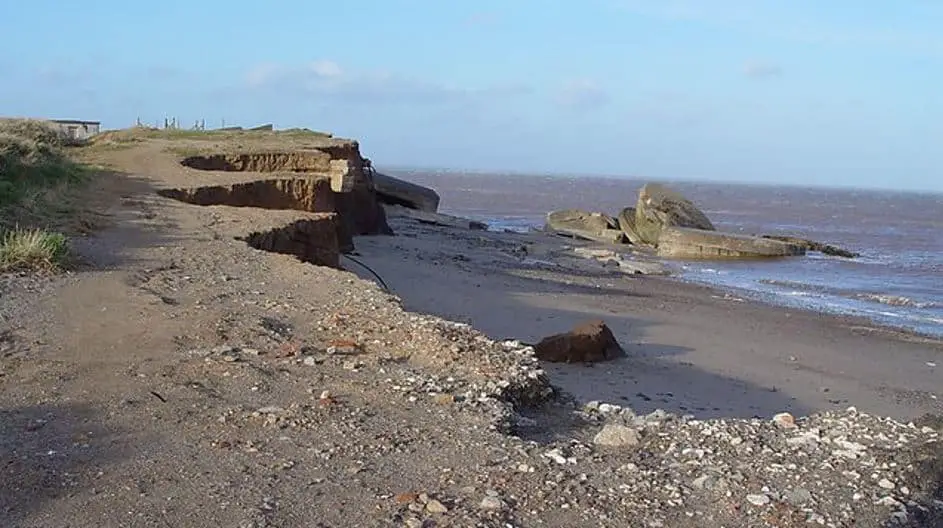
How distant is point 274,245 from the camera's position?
12984 mm

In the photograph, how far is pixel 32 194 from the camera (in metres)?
14.2

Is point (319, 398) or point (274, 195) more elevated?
point (274, 195)

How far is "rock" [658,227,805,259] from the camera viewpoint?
28297 mm

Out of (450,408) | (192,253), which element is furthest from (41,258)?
(450,408)

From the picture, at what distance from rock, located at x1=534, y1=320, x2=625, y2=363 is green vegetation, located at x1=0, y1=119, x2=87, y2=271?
4.95 metres

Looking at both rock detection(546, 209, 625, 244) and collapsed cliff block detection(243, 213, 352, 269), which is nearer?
collapsed cliff block detection(243, 213, 352, 269)

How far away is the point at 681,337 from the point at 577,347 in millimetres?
3146

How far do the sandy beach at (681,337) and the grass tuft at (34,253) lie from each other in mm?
4895

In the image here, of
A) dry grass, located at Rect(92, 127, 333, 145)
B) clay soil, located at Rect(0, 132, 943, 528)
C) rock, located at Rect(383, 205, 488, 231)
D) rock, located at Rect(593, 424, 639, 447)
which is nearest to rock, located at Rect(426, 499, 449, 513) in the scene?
clay soil, located at Rect(0, 132, 943, 528)

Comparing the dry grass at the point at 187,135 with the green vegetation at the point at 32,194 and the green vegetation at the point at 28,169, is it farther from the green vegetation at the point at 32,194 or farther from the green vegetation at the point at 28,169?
the green vegetation at the point at 28,169

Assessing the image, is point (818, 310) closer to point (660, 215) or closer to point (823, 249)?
point (823, 249)

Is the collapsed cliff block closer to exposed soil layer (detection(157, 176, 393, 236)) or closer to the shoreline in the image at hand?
exposed soil layer (detection(157, 176, 393, 236))

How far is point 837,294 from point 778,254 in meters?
8.11

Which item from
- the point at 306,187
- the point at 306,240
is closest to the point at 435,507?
the point at 306,240
